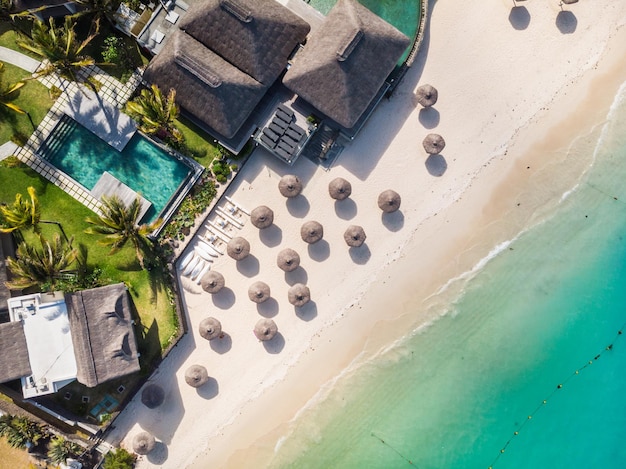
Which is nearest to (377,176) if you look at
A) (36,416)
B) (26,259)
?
(26,259)

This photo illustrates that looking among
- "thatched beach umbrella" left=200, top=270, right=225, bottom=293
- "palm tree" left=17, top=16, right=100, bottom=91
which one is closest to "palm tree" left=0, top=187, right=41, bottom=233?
"palm tree" left=17, top=16, right=100, bottom=91

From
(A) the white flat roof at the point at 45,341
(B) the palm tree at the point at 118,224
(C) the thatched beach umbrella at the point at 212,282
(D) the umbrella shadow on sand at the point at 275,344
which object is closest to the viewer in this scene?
(B) the palm tree at the point at 118,224

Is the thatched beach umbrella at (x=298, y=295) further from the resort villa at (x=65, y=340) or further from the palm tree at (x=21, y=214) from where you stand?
the palm tree at (x=21, y=214)

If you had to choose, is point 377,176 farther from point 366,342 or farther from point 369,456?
point 369,456

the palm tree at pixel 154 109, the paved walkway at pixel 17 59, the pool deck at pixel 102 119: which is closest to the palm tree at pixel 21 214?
the pool deck at pixel 102 119

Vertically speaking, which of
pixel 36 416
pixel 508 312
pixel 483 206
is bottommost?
pixel 36 416

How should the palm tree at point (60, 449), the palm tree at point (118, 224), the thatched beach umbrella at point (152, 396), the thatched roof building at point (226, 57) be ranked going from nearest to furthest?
the palm tree at point (118, 224), the thatched roof building at point (226, 57), the palm tree at point (60, 449), the thatched beach umbrella at point (152, 396)

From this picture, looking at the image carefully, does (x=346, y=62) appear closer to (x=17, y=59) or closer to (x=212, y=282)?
(x=212, y=282)
